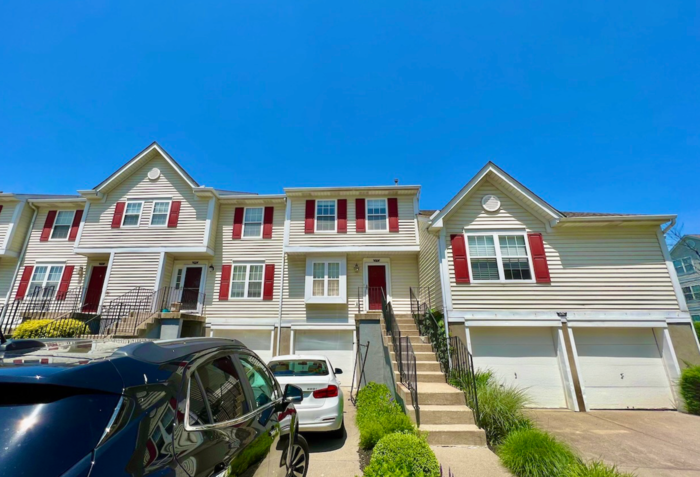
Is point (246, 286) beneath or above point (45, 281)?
beneath

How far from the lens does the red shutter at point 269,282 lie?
1317 centimetres

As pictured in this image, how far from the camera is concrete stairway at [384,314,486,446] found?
528 centimetres

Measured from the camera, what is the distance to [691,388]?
875cm

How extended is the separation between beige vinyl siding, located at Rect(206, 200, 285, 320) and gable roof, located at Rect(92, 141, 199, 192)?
7.04ft

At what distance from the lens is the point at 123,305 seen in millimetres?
12141

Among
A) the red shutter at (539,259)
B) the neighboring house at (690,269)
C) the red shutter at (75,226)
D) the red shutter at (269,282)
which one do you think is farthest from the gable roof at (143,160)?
the neighboring house at (690,269)

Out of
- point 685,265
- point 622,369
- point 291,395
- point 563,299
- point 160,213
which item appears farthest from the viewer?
point 685,265

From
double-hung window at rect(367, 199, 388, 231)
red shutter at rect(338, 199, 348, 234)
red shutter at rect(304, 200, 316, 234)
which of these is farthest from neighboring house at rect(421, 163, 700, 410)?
red shutter at rect(304, 200, 316, 234)

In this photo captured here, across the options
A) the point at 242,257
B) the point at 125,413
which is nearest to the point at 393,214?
the point at 242,257

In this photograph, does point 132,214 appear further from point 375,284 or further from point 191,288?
point 375,284

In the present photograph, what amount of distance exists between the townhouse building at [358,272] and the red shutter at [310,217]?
7 cm

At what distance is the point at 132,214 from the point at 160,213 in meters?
1.33

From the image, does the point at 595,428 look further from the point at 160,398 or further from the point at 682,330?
the point at 160,398

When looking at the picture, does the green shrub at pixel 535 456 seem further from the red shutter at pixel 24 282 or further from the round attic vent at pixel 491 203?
the red shutter at pixel 24 282
